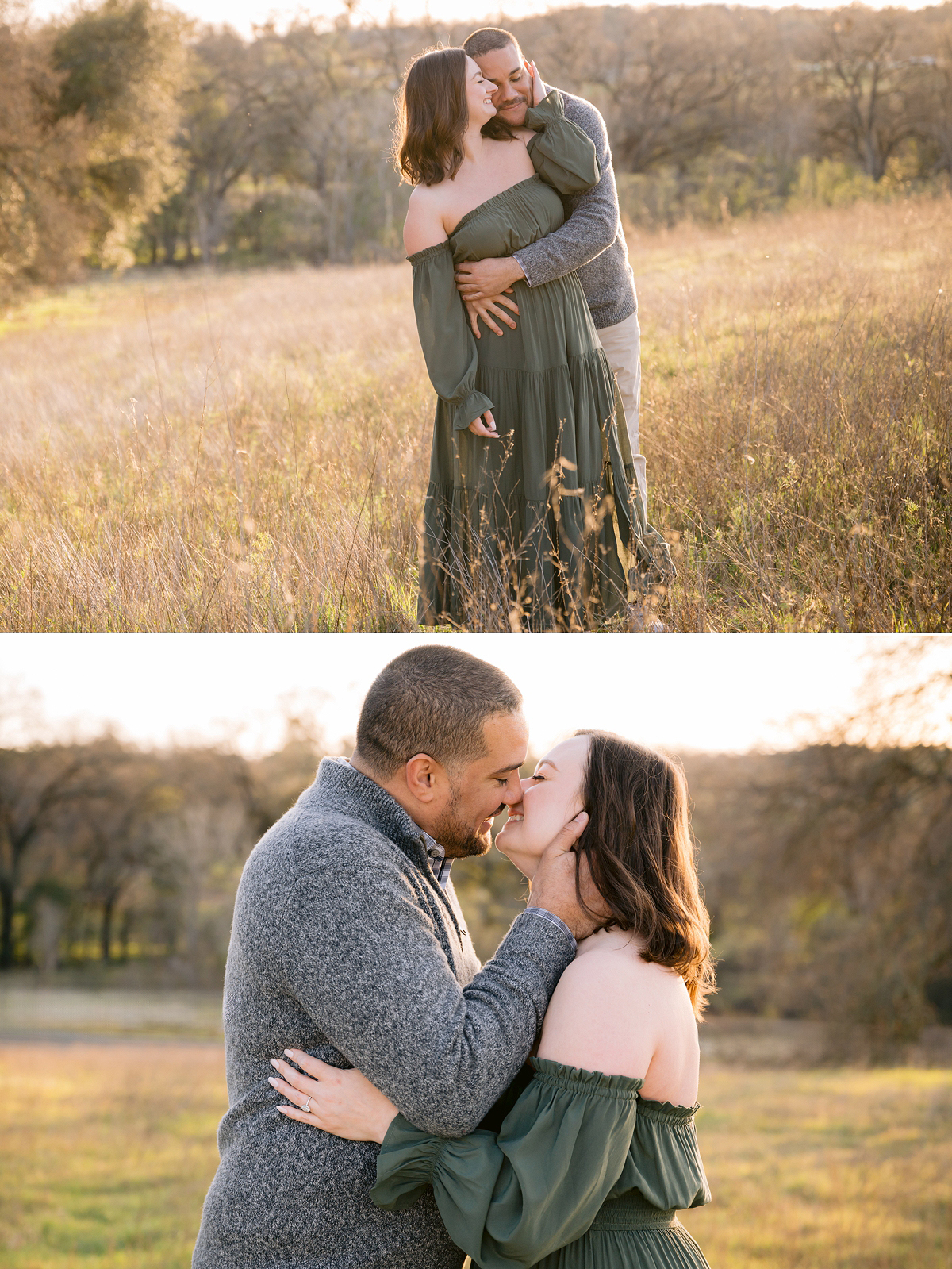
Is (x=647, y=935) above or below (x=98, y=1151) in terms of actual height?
above

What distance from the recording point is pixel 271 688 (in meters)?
8.95

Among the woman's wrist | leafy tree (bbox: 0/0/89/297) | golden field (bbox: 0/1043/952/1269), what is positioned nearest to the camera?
the woman's wrist

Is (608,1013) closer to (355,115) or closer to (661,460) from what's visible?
(661,460)

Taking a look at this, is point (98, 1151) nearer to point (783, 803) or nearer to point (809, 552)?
point (783, 803)

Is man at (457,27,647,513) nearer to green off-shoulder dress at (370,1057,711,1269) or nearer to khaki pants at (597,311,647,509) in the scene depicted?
khaki pants at (597,311,647,509)

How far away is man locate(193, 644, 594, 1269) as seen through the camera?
5.38 ft

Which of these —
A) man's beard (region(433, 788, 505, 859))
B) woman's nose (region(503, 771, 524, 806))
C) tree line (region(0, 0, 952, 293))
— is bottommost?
man's beard (region(433, 788, 505, 859))

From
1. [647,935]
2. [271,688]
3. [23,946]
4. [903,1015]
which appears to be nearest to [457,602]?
[647,935]

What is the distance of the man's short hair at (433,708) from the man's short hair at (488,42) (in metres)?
2.13

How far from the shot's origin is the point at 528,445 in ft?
11.0

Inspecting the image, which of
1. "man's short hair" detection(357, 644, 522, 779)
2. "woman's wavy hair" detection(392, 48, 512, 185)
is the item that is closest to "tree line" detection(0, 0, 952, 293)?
"woman's wavy hair" detection(392, 48, 512, 185)

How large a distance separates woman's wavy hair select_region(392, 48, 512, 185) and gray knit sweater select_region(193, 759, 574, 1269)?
2.05 meters

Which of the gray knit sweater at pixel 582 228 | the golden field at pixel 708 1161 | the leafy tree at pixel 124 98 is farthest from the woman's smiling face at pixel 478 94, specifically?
the golden field at pixel 708 1161

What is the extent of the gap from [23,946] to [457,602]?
9222mm
